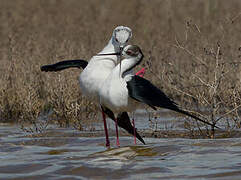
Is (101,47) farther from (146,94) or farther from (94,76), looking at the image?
(146,94)

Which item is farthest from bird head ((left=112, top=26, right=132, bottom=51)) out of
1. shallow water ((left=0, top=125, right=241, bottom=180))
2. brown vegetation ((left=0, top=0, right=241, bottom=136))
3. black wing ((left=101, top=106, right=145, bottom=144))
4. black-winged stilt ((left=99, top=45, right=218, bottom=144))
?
shallow water ((left=0, top=125, right=241, bottom=180))

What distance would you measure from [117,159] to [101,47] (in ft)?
18.3

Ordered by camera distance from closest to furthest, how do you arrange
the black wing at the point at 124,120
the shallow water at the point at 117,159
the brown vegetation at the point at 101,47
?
the shallow water at the point at 117,159, the black wing at the point at 124,120, the brown vegetation at the point at 101,47

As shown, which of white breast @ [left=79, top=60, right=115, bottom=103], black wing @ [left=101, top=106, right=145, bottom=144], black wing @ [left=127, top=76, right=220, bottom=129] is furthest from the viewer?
black wing @ [left=101, top=106, right=145, bottom=144]

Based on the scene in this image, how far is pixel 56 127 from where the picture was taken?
7055 millimetres

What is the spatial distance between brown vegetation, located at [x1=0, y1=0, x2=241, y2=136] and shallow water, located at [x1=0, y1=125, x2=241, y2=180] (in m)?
0.82

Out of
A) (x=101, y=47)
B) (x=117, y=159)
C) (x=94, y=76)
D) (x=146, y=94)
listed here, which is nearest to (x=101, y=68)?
(x=94, y=76)

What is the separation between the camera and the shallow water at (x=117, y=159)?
13.5 feet

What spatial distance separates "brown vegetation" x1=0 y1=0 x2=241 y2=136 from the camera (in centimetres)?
670

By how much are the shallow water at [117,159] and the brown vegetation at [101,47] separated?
824 mm

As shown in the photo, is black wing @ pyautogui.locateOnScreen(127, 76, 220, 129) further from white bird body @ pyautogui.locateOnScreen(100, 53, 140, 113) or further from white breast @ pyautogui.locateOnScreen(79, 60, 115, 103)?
white breast @ pyautogui.locateOnScreen(79, 60, 115, 103)

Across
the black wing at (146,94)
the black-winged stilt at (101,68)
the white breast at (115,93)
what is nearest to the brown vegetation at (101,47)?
the black-winged stilt at (101,68)

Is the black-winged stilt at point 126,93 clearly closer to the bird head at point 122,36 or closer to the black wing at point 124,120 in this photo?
Answer: the bird head at point 122,36

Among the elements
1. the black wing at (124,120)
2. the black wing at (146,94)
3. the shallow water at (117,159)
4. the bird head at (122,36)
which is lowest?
the shallow water at (117,159)
